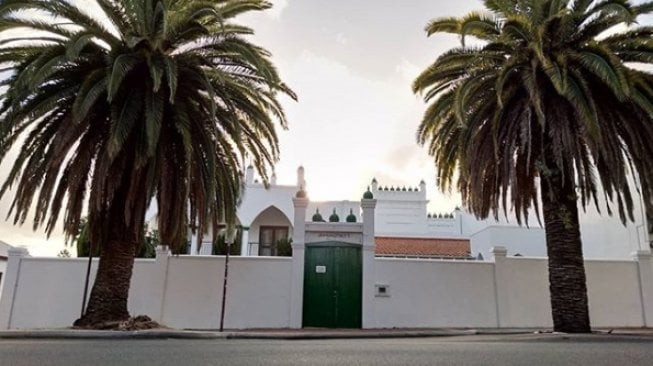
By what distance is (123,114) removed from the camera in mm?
11859

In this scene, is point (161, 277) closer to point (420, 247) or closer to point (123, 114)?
point (123, 114)

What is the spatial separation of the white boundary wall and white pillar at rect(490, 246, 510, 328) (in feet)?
0.09

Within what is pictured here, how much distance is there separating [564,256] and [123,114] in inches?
413

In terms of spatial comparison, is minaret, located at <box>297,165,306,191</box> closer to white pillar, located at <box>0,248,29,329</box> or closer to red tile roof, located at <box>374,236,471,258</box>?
red tile roof, located at <box>374,236,471,258</box>

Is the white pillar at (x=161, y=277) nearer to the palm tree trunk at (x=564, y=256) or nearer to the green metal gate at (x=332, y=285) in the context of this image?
the green metal gate at (x=332, y=285)

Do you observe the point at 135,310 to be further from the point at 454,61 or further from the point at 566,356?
the point at 566,356

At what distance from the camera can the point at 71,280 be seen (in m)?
15.8

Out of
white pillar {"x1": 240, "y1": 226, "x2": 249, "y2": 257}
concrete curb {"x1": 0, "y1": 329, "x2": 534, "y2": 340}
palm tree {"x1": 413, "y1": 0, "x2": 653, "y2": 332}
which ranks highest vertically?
palm tree {"x1": 413, "y1": 0, "x2": 653, "y2": 332}

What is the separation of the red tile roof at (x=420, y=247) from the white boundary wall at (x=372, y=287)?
8.27m

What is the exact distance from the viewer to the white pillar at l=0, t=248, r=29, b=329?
1536cm

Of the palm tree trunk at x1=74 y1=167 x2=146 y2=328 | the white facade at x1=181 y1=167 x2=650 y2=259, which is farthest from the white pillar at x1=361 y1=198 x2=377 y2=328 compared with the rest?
the palm tree trunk at x1=74 y1=167 x2=146 y2=328

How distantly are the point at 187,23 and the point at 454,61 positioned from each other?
6.47 metres

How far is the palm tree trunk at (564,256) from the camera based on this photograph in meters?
12.6

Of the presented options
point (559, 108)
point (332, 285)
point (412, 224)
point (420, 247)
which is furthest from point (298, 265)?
point (412, 224)
